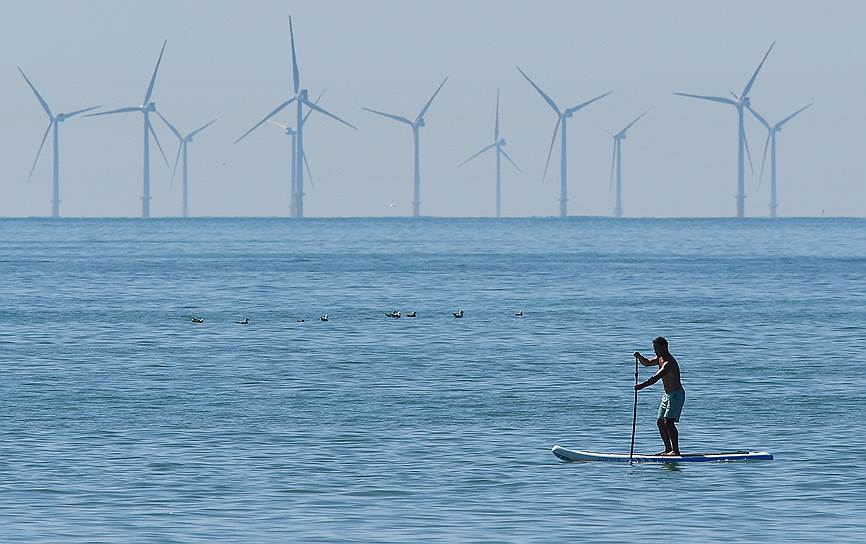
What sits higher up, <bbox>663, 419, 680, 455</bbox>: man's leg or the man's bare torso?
the man's bare torso

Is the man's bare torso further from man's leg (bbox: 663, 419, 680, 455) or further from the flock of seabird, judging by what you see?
the flock of seabird

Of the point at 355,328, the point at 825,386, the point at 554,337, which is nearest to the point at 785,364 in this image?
the point at 825,386

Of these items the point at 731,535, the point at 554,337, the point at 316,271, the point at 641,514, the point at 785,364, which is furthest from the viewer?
the point at 316,271

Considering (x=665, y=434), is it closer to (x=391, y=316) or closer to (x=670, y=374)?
(x=670, y=374)

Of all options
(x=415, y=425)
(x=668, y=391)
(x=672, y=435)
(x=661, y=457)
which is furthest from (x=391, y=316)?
(x=668, y=391)

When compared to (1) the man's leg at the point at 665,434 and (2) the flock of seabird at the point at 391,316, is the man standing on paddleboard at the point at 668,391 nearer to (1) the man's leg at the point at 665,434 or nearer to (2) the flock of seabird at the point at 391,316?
(1) the man's leg at the point at 665,434

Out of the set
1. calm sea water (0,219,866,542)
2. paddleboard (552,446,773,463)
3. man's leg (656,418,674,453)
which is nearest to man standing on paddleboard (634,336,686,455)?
man's leg (656,418,674,453)

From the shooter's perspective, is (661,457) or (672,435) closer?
(661,457)

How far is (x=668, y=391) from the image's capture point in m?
39.7

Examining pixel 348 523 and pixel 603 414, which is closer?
pixel 348 523

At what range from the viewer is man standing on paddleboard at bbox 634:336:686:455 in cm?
3884

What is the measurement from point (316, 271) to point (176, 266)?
71.2 feet

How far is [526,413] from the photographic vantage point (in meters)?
50.1

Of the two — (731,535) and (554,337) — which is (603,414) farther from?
(554,337)
